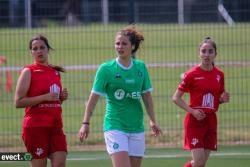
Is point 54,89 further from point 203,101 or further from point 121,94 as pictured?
point 203,101

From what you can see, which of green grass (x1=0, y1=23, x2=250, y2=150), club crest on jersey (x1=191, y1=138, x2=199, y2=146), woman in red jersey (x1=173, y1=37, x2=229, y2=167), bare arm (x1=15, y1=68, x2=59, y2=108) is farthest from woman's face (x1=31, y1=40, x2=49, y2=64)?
green grass (x1=0, y1=23, x2=250, y2=150)

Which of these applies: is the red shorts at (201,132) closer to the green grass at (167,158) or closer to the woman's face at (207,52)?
the woman's face at (207,52)

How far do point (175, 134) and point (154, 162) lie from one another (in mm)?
2005

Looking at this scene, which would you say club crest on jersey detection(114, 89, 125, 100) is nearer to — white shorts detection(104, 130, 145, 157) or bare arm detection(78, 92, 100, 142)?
bare arm detection(78, 92, 100, 142)

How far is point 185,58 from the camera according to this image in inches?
582

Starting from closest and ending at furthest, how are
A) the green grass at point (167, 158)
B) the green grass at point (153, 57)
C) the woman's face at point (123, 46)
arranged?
the woman's face at point (123, 46), the green grass at point (167, 158), the green grass at point (153, 57)

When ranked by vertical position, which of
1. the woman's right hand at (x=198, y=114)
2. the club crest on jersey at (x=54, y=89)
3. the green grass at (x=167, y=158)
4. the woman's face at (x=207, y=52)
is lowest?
the green grass at (x=167, y=158)

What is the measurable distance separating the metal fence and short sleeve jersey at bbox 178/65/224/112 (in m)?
3.50

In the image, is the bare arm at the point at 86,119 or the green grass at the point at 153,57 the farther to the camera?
the green grass at the point at 153,57

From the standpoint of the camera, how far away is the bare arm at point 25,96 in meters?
8.86

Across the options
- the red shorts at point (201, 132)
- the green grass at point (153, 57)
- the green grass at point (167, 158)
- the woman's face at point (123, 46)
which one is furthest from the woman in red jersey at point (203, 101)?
the green grass at point (153, 57)

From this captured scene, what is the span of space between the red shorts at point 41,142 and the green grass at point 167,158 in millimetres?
3178

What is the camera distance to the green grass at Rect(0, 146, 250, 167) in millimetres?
12156

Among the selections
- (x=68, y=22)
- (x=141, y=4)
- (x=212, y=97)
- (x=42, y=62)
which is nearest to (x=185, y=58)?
(x=141, y=4)
